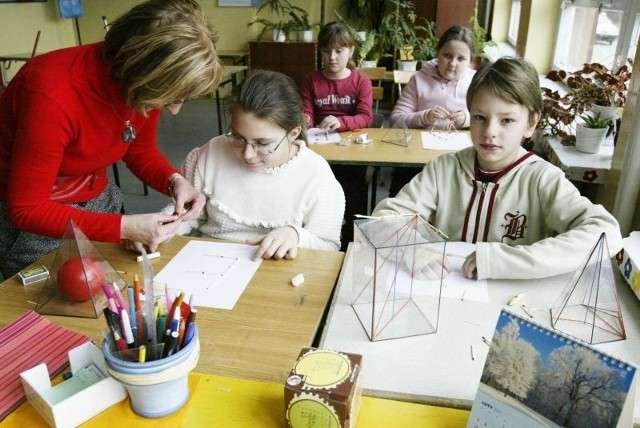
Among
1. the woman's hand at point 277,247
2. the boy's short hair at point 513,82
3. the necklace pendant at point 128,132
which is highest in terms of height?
the boy's short hair at point 513,82

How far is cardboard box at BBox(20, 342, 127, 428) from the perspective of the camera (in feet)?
2.61

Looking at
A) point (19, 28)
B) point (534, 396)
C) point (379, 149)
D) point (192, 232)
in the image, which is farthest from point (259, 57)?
point (534, 396)

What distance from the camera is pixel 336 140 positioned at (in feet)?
9.19

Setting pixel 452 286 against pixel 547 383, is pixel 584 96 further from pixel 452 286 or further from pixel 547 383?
pixel 547 383

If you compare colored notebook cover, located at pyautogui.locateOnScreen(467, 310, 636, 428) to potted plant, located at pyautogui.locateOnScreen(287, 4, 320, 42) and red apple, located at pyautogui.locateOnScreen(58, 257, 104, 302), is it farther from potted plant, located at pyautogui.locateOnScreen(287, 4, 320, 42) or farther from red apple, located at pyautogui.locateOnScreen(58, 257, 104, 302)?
potted plant, located at pyautogui.locateOnScreen(287, 4, 320, 42)

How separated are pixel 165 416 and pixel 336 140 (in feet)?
7.00

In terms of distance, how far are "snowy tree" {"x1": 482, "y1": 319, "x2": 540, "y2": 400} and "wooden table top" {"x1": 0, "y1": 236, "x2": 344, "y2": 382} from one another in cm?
37

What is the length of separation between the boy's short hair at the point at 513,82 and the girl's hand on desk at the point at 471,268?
0.48m

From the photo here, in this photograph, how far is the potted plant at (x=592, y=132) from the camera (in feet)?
7.84

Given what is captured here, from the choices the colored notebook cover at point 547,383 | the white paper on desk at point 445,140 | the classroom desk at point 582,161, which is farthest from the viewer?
the white paper on desk at point 445,140

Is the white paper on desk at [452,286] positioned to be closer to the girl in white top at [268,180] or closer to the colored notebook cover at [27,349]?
the girl in white top at [268,180]

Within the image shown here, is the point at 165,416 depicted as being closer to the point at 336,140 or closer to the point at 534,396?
the point at 534,396

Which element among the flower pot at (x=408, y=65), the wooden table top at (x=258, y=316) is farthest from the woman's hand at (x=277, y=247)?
the flower pot at (x=408, y=65)

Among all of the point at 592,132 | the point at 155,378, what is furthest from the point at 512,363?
the point at 592,132
